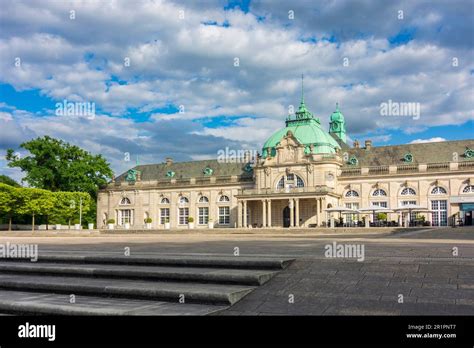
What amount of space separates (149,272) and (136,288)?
813 millimetres

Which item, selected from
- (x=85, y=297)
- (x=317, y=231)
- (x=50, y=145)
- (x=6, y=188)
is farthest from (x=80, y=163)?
(x=85, y=297)

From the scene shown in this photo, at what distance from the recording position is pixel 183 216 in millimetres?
72000

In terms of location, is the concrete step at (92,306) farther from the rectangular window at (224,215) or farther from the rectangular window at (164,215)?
the rectangular window at (164,215)

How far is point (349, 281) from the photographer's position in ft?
23.1

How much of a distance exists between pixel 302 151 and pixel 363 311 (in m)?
58.1

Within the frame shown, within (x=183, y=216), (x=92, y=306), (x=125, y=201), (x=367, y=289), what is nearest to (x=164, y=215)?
(x=183, y=216)

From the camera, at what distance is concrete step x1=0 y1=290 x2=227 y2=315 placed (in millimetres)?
6117

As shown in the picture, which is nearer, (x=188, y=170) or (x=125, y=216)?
(x=125, y=216)

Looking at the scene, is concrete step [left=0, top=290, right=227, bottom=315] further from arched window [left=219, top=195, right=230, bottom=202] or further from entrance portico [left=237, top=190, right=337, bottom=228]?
arched window [left=219, top=195, right=230, bottom=202]

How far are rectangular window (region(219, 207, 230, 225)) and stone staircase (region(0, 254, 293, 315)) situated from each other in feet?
193

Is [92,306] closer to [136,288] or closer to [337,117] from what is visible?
[136,288]

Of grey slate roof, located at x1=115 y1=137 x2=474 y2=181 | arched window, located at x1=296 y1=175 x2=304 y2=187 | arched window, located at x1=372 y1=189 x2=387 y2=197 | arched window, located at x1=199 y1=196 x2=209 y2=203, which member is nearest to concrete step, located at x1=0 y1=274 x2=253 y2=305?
arched window, located at x1=372 y1=189 x2=387 y2=197

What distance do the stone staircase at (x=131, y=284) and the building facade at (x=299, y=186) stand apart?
47.1 m
